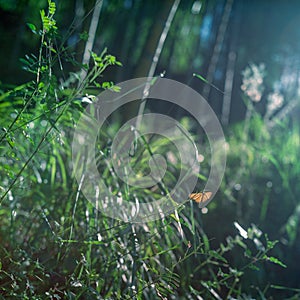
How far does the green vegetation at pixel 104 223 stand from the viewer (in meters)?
0.82

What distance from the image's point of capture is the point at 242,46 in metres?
4.95

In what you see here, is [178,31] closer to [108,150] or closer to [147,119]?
[147,119]

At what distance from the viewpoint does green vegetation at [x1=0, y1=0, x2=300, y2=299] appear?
0.82 metres

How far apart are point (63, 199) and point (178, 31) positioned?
4.85ft

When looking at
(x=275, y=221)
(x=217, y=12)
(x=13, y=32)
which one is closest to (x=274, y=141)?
(x=275, y=221)

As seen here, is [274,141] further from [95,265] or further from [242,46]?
[242,46]

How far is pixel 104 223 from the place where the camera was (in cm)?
99

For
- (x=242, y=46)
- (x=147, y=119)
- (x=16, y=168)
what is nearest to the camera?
(x=16, y=168)

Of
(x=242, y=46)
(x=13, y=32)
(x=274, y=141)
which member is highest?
(x=242, y=46)

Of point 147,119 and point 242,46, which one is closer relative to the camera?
point 147,119

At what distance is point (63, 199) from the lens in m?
1.14

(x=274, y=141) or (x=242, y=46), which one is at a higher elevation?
(x=242, y=46)

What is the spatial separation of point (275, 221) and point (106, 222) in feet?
3.19

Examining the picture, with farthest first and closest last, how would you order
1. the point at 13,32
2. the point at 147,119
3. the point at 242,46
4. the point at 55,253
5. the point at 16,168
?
1. the point at 242,46
2. the point at 13,32
3. the point at 147,119
4. the point at 16,168
5. the point at 55,253
